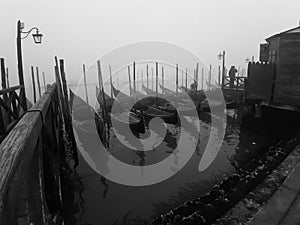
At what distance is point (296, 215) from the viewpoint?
3012mm

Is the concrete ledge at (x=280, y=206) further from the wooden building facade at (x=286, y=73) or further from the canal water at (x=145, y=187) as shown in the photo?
the wooden building facade at (x=286, y=73)

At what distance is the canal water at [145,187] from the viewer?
553 cm

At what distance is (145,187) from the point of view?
22.5ft

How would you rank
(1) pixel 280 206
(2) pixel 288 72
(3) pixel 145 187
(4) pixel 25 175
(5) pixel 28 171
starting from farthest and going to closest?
1. (2) pixel 288 72
2. (3) pixel 145 187
3. (1) pixel 280 206
4. (5) pixel 28 171
5. (4) pixel 25 175

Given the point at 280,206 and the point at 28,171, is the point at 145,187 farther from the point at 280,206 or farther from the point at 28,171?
the point at 28,171

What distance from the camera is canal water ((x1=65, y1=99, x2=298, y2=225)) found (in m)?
5.53

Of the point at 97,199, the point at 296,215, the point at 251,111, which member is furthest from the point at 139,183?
the point at 251,111

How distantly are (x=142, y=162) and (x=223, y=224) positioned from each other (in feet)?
17.7

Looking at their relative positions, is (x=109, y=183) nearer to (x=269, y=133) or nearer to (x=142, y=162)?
(x=142, y=162)

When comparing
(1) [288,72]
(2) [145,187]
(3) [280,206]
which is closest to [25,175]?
(3) [280,206]

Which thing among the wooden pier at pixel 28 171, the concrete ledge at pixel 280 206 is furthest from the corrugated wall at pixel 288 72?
the wooden pier at pixel 28 171

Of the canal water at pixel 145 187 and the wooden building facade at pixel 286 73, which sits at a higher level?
the wooden building facade at pixel 286 73

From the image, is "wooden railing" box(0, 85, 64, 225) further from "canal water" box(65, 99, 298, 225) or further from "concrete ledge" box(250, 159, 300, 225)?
"concrete ledge" box(250, 159, 300, 225)

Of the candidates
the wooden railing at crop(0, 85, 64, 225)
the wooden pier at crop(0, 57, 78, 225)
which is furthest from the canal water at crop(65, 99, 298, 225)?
the wooden railing at crop(0, 85, 64, 225)
